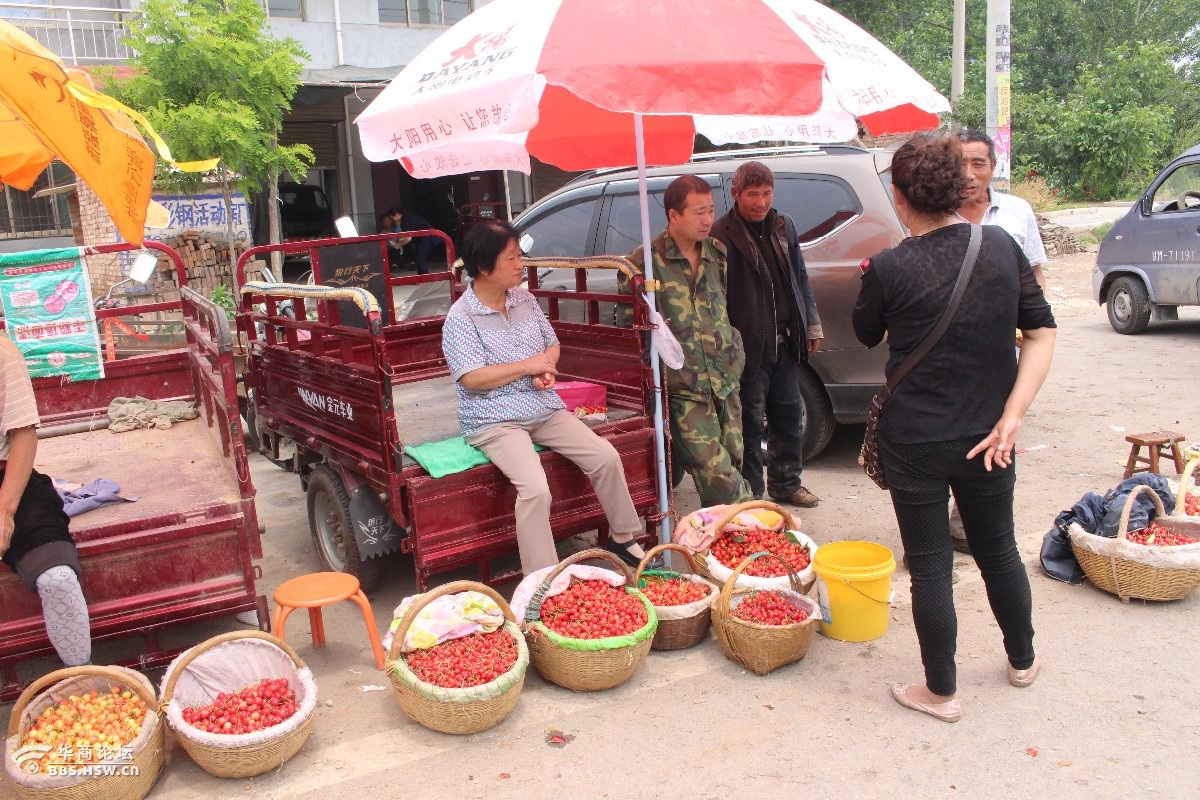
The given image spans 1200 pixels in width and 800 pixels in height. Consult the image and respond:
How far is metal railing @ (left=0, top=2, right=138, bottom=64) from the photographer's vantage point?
517 inches

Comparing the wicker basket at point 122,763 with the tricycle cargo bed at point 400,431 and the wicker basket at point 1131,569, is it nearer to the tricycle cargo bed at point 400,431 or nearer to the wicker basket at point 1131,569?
the tricycle cargo bed at point 400,431

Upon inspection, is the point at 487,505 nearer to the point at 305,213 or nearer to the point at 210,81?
the point at 210,81

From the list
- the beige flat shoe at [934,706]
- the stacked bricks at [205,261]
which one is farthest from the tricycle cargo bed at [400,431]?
the stacked bricks at [205,261]

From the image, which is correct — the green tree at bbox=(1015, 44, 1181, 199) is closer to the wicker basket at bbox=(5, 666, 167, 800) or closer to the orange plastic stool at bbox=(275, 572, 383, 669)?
the orange plastic stool at bbox=(275, 572, 383, 669)

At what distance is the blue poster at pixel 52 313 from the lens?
480 centimetres

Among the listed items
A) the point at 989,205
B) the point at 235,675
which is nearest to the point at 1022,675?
the point at 989,205

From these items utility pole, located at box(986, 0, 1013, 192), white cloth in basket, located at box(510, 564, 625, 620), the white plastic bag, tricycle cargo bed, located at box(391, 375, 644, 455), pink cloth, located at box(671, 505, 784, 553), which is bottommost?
white cloth in basket, located at box(510, 564, 625, 620)

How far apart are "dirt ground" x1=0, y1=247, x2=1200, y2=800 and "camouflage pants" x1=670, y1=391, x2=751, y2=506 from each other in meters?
0.90

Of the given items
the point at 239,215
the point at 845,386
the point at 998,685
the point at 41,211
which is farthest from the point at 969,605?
the point at 41,211

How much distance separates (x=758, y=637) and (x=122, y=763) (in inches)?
83.7

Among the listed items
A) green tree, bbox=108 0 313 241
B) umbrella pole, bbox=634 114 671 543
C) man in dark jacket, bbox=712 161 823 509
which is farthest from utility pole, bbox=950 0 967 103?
umbrella pole, bbox=634 114 671 543

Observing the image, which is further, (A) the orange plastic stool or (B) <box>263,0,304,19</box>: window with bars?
(B) <box>263,0,304,19</box>: window with bars

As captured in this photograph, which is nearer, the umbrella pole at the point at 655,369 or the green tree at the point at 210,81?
the umbrella pole at the point at 655,369

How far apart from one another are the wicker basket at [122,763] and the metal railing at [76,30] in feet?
40.8
